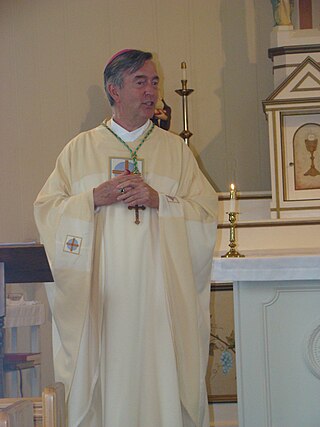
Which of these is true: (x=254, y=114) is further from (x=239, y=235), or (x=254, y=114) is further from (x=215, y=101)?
(x=239, y=235)

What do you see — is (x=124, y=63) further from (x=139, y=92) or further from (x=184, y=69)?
(x=184, y=69)

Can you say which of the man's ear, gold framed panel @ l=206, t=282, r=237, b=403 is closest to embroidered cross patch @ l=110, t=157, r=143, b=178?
the man's ear

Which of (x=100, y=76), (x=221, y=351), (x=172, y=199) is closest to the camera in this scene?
(x=172, y=199)

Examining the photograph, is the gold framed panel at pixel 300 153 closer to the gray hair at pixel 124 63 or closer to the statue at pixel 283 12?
the statue at pixel 283 12

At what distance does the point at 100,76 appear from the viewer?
652cm

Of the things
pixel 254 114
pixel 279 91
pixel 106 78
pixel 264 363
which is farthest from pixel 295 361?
pixel 254 114

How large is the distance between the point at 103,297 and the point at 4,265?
1.02 metres

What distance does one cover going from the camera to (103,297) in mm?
3703

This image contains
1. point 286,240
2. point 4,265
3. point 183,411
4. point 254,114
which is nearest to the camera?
point 183,411

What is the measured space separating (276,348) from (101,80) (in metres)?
3.21

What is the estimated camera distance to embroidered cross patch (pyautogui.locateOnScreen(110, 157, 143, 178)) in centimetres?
381

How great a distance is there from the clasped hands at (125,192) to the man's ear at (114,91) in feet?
1.27

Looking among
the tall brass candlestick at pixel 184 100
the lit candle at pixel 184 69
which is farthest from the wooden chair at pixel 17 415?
the lit candle at pixel 184 69

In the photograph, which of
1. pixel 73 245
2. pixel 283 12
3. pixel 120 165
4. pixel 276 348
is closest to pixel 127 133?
pixel 120 165
